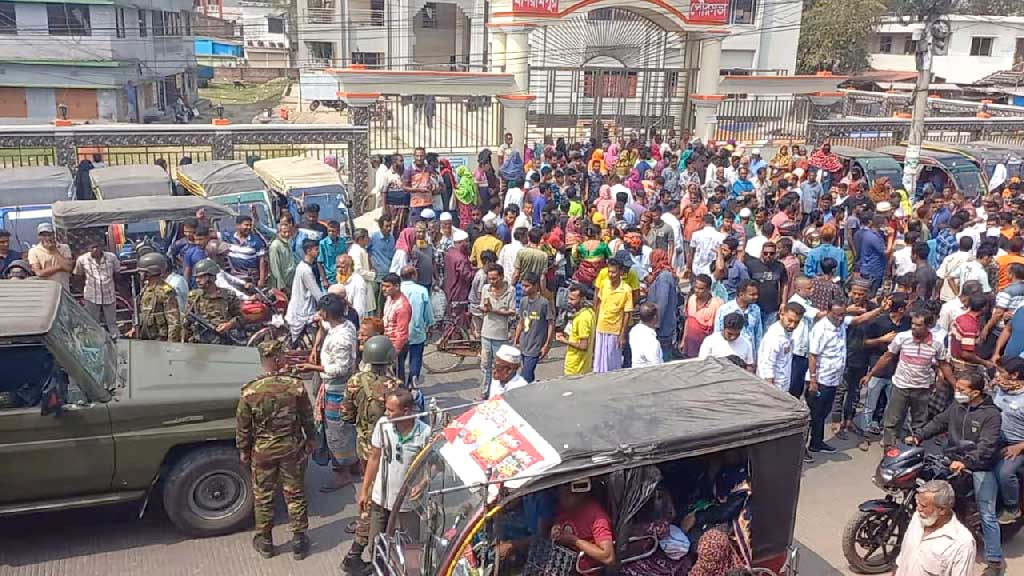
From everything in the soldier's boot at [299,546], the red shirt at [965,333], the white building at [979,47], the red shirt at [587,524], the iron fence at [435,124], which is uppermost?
the white building at [979,47]

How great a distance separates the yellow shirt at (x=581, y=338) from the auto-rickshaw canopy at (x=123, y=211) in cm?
520

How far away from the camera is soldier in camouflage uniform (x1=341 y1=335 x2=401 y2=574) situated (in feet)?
19.6

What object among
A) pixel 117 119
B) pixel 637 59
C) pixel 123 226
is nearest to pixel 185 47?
pixel 117 119

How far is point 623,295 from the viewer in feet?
26.9

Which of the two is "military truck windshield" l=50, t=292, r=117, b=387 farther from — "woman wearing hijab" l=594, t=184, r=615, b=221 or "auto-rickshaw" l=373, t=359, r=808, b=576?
"woman wearing hijab" l=594, t=184, r=615, b=221

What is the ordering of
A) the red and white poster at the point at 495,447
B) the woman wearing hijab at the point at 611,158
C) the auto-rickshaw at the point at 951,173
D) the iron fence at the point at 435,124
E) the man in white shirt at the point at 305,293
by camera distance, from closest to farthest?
the red and white poster at the point at 495,447
the man in white shirt at the point at 305,293
the auto-rickshaw at the point at 951,173
the woman wearing hijab at the point at 611,158
the iron fence at the point at 435,124

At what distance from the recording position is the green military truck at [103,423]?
18.9ft

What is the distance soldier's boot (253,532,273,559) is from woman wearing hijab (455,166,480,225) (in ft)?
27.7

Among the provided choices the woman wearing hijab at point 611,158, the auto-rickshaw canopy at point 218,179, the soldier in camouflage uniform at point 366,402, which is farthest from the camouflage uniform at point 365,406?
the woman wearing hijab at point 611,158

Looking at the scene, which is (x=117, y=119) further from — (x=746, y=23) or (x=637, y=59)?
(x=746, y=23)

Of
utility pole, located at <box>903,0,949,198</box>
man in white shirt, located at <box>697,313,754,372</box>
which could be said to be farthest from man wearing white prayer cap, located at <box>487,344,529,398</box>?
utility pole, located at <box>903,0,949,198</box>

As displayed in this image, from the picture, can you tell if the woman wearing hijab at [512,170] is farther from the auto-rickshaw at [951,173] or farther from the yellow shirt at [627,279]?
the auto-rickshaw at [951,173]

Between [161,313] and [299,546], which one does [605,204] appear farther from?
[299,546]

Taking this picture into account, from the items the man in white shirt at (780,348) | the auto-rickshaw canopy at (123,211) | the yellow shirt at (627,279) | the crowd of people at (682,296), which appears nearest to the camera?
the crowd of people at (682,296)
